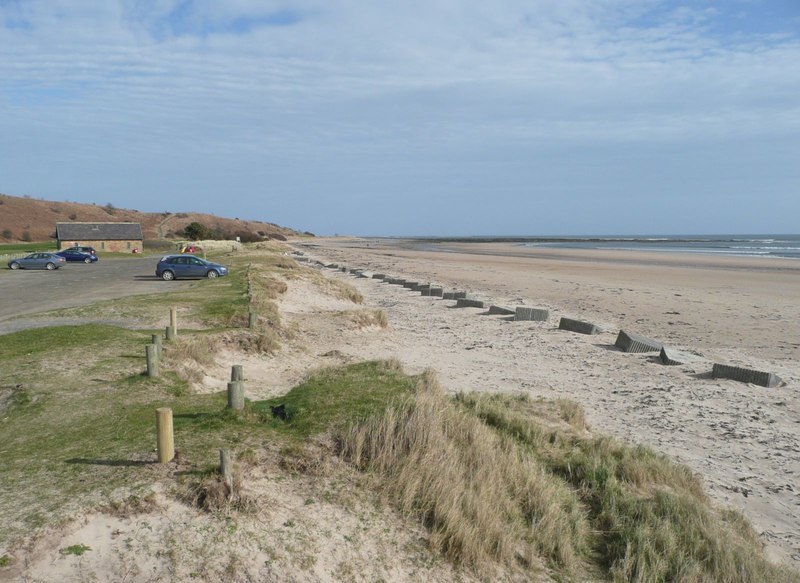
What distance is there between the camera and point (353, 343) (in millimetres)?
16359

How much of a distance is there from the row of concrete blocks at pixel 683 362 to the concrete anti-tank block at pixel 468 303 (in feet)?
26.3

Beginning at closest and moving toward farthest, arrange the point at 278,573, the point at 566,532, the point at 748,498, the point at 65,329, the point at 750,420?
the point at 278,573, the point at 566,532, the point at 748,498, the point at 750,420, the point at 65,329

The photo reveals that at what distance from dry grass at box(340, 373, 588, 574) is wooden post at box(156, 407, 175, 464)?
1.83 m

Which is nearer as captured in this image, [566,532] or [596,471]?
[566,532]

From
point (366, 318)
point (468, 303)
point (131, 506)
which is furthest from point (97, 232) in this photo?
point (131, 506)

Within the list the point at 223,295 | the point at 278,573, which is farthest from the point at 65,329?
the point at 278,573

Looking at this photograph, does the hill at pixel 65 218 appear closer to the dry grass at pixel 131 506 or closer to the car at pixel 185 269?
the car at pixel 185 269

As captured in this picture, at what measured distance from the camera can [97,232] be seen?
3120 inches

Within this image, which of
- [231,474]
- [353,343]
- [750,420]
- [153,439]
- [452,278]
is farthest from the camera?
[452,278]

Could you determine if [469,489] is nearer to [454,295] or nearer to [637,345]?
[637,345]

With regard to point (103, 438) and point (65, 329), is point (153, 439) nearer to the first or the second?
point (103, 438)

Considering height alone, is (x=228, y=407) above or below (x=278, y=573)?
above

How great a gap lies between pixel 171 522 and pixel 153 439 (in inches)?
65.5

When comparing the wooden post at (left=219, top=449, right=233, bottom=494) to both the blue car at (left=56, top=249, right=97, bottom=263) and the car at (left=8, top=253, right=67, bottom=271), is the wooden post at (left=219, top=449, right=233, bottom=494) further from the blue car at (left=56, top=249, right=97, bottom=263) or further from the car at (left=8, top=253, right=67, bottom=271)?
the blue car at (left=56, top=249, right=97, bottom=263)
